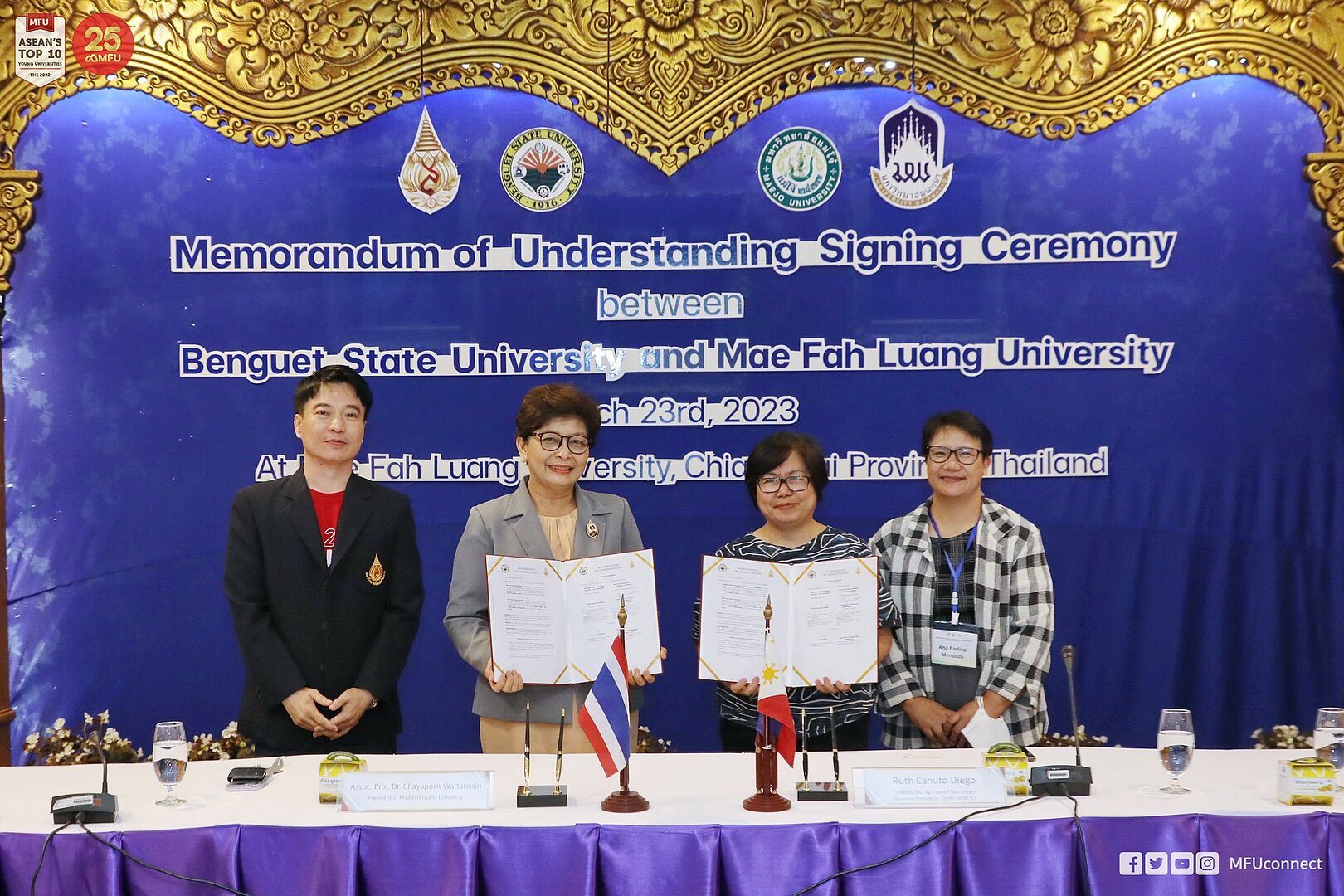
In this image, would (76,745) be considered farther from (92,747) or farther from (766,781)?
(766,781)

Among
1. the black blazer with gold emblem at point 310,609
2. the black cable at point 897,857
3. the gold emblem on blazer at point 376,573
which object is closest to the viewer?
the black cable at point 897,857

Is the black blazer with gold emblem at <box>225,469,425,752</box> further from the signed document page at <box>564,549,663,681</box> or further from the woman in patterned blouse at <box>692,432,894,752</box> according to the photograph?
the woman in patterned blouse at <box>692,432,894,752</box>

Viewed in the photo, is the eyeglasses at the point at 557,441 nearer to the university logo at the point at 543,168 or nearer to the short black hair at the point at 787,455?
the short black hair at the point at 787,455

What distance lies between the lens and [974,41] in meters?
4.54

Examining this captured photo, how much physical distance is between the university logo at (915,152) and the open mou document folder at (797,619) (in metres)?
2.12

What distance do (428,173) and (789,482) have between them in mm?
2121

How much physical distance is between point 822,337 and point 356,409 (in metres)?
1.91

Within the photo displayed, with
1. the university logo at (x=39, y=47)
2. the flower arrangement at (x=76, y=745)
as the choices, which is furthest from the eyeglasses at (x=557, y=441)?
the university logo at (x=39, y=47)

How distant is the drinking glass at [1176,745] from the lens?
2434mm

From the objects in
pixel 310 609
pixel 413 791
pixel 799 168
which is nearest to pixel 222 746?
pixel 310 609

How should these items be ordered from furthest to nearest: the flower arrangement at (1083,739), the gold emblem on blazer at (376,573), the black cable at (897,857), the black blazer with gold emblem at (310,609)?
the flower arrangement at (1083,739)
the gold emblem on blazer at (376,573)
the black blazer with gold emblem at (310,609)
the black cable at (897,857)

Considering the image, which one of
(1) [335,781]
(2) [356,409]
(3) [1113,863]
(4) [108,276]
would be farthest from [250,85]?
(3) [1113,863]

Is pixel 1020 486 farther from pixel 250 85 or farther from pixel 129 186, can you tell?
pixel 129 186

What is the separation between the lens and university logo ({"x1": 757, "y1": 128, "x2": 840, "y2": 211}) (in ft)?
15.0
